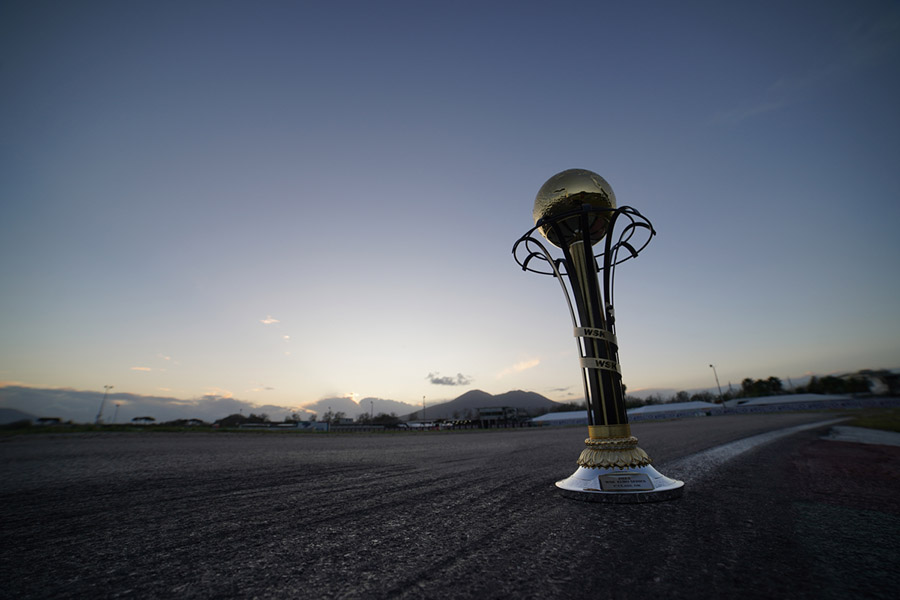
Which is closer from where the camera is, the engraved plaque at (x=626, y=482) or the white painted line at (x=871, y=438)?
the engraved plaque at (x=626, y=482)

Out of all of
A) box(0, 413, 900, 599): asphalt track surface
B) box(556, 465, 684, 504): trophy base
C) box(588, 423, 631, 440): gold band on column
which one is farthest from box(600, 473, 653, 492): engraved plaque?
box(588, 423, 631, 440): gold band on column

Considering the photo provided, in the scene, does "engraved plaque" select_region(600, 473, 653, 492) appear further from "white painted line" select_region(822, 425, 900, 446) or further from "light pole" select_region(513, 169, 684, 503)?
"white painted line" select_region(822, 425, 900, 446)

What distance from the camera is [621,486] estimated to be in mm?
2896

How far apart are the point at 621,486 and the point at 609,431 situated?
1.70 ft

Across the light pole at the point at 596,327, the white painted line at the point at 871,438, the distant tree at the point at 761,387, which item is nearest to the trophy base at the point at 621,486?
the light pole at the point at 596,327

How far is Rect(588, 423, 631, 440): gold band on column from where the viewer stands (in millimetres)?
3279

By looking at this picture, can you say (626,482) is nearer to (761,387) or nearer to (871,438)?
(871,438)

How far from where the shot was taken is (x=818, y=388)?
100938 millimetres

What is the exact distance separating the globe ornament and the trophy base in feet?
8.09

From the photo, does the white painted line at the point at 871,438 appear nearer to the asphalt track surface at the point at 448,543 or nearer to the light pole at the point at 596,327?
the asphalt track surface at the point at 448,543

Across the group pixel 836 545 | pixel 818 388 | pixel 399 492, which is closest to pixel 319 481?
pixel 399 492

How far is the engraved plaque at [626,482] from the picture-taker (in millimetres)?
2863

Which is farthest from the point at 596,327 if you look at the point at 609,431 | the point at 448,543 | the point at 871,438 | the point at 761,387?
the point at 761,387

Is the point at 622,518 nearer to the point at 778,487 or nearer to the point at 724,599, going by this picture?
the point at 724,599
